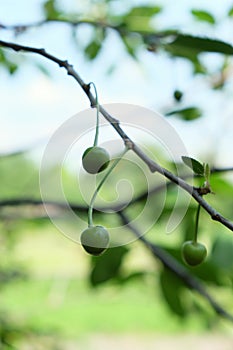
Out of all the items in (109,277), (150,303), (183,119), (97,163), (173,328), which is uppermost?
(97,163)

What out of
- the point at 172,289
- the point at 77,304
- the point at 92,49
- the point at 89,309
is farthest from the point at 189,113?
the point at 77,304

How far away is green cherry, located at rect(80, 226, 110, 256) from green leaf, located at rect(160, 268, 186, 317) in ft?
2.13

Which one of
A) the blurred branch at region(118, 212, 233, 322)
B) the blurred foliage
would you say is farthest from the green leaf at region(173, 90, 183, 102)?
the blurred branch at region(118, 212, 233, 322)

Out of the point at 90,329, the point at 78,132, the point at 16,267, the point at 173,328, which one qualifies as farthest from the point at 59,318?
the point at 78,132

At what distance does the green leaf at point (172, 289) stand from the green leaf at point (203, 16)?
17.9 inches

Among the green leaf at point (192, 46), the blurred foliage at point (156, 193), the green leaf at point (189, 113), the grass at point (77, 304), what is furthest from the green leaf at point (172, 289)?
the grass at point (77, 304)

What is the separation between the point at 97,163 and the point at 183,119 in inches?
18.9

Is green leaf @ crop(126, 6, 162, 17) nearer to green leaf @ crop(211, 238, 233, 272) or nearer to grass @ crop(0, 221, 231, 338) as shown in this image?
green leaf @ crop(211, 238, 233, 272)

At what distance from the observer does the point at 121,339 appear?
7207 mm

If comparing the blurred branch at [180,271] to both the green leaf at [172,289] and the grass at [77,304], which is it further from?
the grass at [77,304]

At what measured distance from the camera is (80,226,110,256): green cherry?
51 cm

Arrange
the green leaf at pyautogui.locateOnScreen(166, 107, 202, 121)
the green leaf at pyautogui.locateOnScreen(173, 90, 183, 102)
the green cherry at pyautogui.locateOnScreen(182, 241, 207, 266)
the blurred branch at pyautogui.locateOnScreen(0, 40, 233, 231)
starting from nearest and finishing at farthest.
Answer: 1. the blurred branch at pyautogui.locateOnScreen(0, 40, 233, 231)
2. the green cherry at pyautogui.locateOnScreen(182, 241, 207, 266)
3. the green leaf at pyautogui.locateOnScreen(173, 90, 183, 102)
4. the green leaf at pyautogui.locateOnScreen(166, 107, 202, 121)

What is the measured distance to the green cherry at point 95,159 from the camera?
0.51 meters

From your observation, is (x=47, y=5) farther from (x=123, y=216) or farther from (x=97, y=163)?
(x=97, y=163)
